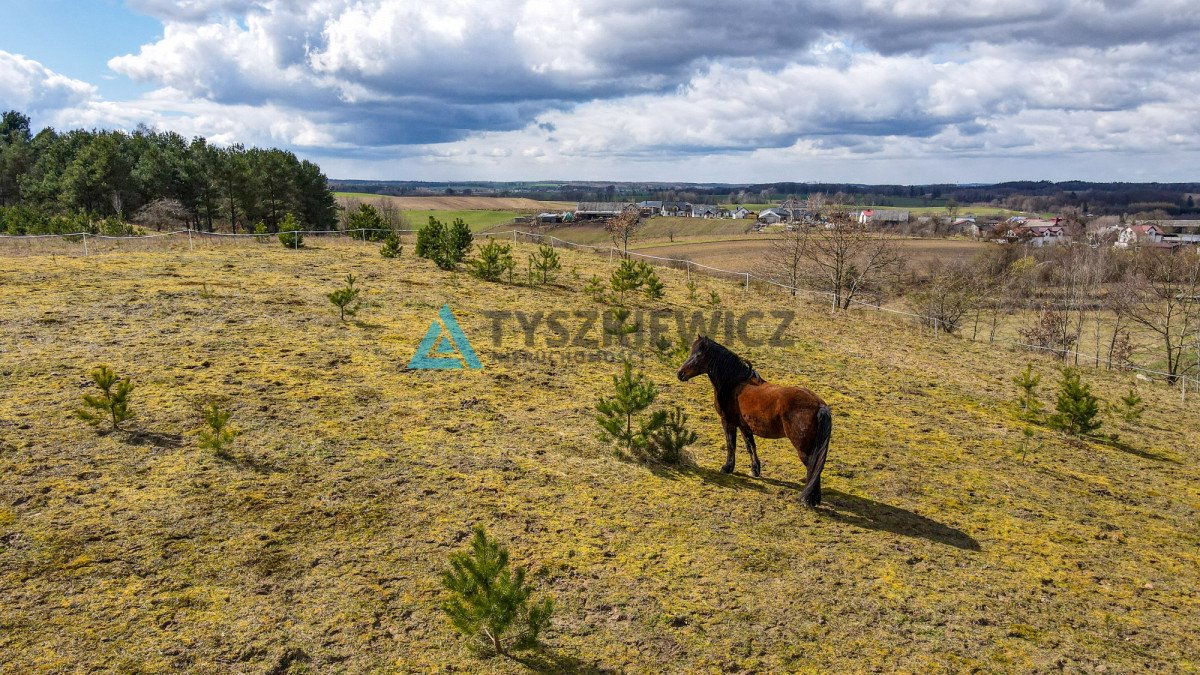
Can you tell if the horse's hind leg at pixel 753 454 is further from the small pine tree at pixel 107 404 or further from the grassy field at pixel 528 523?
the small pine tree at pixel 107 404

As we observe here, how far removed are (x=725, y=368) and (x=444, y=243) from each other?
15.4 meters

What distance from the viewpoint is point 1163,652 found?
507 cm

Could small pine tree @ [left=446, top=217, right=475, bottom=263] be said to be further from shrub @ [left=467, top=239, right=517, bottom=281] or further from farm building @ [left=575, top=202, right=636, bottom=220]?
farm building @ [left=575, top=202, right=636, bottom=220]

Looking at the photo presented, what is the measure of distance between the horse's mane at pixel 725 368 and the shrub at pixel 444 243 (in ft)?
48.1

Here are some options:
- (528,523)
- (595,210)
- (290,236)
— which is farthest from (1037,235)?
(528,523)

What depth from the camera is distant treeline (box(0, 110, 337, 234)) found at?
41.3m

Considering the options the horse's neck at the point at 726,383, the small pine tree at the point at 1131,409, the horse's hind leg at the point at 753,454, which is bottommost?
the small pine tree at the point at 1131,409

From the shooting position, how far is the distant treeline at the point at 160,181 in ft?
136

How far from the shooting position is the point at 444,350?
1227 centimetres

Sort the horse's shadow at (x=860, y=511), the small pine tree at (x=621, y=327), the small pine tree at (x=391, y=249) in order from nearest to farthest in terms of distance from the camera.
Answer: the horse's shadow at (x=860, y=511) < the small pine tree at (x=621, y=327) < the small pine tree at (x=391, y=249)

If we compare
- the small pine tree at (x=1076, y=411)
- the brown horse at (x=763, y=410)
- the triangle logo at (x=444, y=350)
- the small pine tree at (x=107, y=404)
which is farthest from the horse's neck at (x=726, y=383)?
the small pine tree at (x=107, y=404)

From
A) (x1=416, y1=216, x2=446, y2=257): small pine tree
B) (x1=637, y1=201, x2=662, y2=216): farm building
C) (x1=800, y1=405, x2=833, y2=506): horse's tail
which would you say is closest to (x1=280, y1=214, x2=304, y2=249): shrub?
(x1=416, y1=216, x2=446, y2=257): small pine tree

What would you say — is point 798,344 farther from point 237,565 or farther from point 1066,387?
point 237,565

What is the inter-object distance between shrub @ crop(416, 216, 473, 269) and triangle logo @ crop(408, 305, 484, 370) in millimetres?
7201
